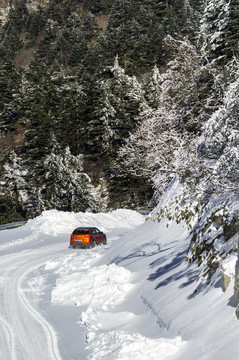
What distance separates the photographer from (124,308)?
9695 mm

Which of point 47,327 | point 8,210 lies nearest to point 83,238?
point 47,327

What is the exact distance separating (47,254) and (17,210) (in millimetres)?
25385

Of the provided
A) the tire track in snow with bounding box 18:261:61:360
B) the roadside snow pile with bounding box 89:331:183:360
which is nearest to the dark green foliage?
the tire track in snow with bounding box 18:261:61:360

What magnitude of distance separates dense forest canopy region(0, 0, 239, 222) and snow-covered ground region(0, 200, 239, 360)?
2.62 metres

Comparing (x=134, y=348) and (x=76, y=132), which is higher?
(x=76, y=132)

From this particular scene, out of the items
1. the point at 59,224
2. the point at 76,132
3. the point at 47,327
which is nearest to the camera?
the point at 47,327

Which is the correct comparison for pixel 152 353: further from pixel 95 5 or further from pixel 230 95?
pixel 95 5

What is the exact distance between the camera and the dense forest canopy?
14427mm

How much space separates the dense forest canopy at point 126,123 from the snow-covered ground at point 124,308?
2623 mm

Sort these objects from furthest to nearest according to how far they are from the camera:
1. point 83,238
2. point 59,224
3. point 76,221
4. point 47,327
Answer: point 76,221
point 59,224
point 83,238
point 47,327

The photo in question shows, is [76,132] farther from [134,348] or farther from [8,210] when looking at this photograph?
[134,348]

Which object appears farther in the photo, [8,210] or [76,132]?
[76,132]

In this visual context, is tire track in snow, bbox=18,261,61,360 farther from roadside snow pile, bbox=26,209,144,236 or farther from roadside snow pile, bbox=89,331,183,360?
roadside snow pile, bbox=26,209,144,236

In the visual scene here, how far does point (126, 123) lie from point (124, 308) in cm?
3912
